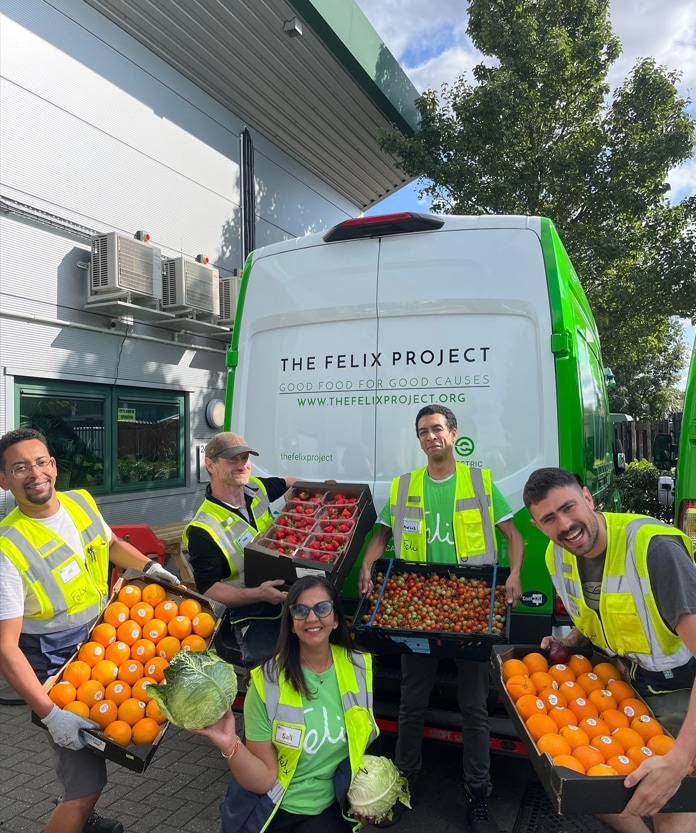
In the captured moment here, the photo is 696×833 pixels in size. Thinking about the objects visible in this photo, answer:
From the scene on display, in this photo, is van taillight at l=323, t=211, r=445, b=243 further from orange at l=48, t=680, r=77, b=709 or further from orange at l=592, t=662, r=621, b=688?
orange at l=48, t=680, r=77, b=709

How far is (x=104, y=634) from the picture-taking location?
2852mm

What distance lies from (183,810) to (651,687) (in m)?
2.64

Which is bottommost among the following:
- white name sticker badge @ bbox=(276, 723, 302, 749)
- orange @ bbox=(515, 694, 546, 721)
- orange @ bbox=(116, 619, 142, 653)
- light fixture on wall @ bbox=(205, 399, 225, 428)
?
white name sticker badge @ bbox=(276, 723, 302, 749)

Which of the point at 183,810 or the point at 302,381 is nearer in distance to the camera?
the point at 183,810

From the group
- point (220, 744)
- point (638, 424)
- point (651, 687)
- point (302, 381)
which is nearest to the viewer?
point (220, 744)

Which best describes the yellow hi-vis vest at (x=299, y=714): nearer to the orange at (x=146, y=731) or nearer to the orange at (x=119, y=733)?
the orange at (x=146, y=731)

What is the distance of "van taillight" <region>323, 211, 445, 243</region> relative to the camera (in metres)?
4.01

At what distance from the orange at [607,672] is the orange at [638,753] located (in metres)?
0.42

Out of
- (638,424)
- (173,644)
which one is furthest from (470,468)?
(638,424)

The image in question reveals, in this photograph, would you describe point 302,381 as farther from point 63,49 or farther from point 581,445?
point 63,49

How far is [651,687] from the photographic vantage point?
2.53 metres

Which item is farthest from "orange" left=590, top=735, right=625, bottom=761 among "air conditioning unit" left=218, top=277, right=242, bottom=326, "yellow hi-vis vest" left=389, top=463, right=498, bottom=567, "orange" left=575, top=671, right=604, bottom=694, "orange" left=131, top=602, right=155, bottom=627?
"air conditioning unit" left=218, top=277, right=242, bottom=326

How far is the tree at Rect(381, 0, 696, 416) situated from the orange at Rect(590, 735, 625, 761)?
9.93m

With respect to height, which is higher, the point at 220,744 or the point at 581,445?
the point at 581,445
